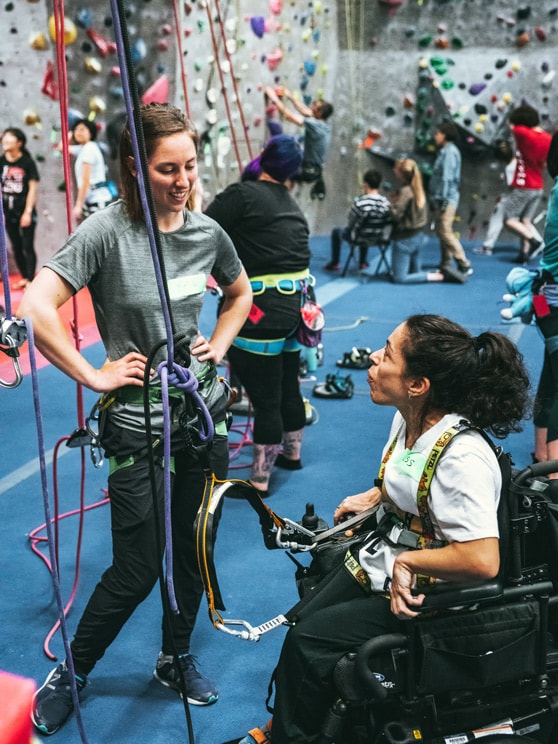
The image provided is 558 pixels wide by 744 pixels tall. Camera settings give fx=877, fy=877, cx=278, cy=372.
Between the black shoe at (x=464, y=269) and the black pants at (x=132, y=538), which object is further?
the black shoe at (x=464, y=269)

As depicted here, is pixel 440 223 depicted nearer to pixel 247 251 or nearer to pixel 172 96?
pixel 172 96

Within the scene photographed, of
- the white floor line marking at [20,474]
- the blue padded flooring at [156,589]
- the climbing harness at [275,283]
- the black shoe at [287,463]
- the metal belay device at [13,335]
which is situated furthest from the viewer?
the black shoe at [287,463]

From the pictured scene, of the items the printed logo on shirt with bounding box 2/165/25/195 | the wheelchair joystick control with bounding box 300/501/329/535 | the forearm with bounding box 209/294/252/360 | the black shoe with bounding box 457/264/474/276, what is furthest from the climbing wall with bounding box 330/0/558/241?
the wheelchair joystick control with bounding box 300/501/329/535

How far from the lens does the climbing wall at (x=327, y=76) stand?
8023mm

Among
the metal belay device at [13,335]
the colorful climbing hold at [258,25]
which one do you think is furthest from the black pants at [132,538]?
the colorful climbing hold at [258,25]

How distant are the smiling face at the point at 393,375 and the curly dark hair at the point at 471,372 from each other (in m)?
0.02

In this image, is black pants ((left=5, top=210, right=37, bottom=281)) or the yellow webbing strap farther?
black pants ((left=5, top=210, right=37, bottom=281))

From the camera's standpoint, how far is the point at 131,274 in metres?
2.12

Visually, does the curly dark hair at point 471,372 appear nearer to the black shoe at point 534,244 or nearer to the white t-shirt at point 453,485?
the white t-shirt at point 453,485

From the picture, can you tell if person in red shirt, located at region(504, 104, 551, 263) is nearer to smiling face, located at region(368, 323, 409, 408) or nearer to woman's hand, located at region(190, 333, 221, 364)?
woman's hand, located at region(190, 333, 221, 364)

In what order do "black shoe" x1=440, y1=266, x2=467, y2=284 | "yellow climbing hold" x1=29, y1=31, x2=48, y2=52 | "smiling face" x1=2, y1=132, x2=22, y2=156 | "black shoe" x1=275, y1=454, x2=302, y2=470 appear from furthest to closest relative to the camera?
"black shoe" x1=440, y1=266, x2=467, y2=284
"yellow climbing hold" x1=29, y1=31, x2=48, y2=52
"smiling face" x1=2, y1=132, x2=22, y2=156
"black shoe" x1=275, y1=454, x2=302, y2=470

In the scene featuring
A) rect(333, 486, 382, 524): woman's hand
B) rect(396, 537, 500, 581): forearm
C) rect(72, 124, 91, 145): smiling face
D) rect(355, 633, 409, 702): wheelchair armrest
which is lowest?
rect(355, 633, 409, 702): wheelchair armrest

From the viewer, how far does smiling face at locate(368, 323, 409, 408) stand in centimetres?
199

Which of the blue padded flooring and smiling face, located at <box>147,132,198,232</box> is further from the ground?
smiling face, located at <box>147,132,198,232</box>
